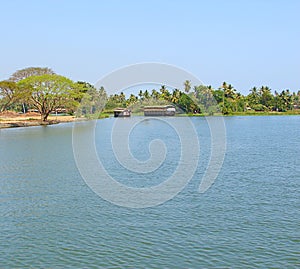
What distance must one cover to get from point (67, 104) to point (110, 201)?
8382 cm

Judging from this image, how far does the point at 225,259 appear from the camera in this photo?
13.4 metres

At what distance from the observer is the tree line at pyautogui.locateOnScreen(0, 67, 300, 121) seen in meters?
94.9

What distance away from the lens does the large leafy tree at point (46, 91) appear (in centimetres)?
9356

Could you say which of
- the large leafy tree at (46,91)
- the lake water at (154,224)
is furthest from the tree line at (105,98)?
the lake water at (154,224)

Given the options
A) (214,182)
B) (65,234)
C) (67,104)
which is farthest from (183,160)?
(67,104)

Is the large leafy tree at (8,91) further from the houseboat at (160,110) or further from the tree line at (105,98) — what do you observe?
the houseboat at (160,110)

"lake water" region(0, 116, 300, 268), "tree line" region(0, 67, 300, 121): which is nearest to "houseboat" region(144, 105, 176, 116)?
"tree line" region(0, 67, 300, 121)

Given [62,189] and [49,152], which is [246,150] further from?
[62,189]

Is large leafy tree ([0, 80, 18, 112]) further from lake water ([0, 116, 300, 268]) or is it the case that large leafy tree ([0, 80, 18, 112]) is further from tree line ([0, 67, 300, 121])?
lake water ([0, 116, 300, 268])

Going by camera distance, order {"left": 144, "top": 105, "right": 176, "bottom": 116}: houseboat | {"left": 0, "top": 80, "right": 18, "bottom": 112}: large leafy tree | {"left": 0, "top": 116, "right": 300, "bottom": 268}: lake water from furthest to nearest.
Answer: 1. {"left": 144, "top": 105, "right": 176, "bottom": 116}: houseboat
2. {"left": 0, "top": 80, "right": 18, "bottom": 112}: large leafy tree
3. {"left": 0, "top": 116, "right": 300, "bottom": 268}: lake water

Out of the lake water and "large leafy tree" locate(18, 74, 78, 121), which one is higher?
"large leafy tree" locate(18, 74, 78, 121)

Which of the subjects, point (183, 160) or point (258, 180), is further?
point (183, 160)

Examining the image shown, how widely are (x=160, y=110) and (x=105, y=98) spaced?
24.8 meters

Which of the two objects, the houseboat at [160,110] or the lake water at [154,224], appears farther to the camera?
the houseboat at [160,110]
